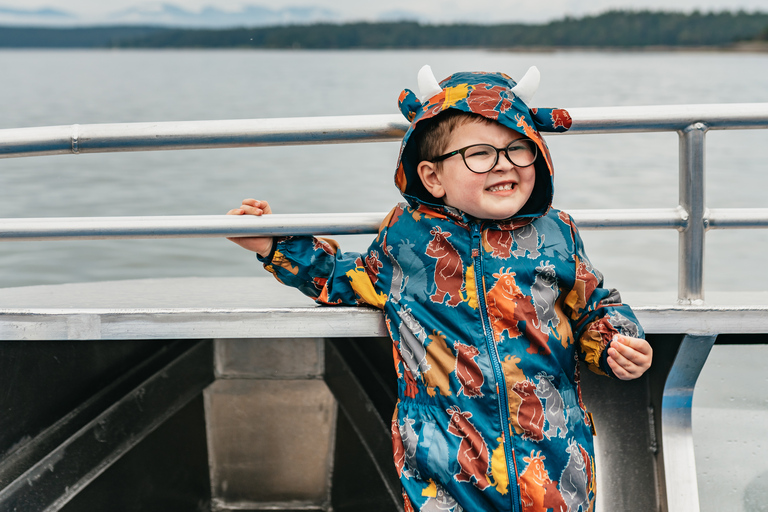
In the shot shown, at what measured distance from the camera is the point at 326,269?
4.82 ft

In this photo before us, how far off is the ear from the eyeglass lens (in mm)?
86

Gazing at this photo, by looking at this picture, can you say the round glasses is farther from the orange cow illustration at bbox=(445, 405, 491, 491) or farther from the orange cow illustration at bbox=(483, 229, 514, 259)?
the orange cow illustration at bbox=(445, 405, 491, 491)

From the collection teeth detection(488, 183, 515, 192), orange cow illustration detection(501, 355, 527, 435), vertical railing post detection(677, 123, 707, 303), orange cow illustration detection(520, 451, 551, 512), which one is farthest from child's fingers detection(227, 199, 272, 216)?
vertical railing post detection(677, 123, 707, 303)

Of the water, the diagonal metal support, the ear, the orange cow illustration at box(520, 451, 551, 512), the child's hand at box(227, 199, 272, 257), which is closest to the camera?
the orange cow illustration at box(520, 451, 551, 512)

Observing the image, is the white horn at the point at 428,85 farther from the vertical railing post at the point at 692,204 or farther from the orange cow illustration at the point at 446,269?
the vertical railing post at the point at 692,204

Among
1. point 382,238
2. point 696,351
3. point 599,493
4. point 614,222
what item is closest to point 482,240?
point 382,238

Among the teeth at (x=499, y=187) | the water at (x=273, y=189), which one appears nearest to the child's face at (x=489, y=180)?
the teeth at (x=499, y=187)

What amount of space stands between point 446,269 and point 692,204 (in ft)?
1.95

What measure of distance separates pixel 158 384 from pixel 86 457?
0.31 m

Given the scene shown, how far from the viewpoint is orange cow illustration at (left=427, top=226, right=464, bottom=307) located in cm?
133

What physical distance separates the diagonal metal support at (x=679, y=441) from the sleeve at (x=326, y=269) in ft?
2.57

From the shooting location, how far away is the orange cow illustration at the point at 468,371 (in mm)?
1282

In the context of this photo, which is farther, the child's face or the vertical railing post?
the vertical railing post

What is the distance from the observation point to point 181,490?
7.50 ft
